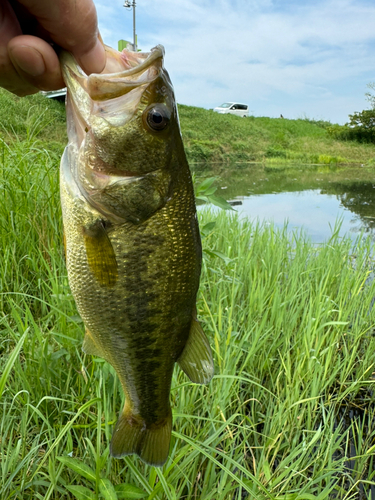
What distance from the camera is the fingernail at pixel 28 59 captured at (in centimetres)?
114

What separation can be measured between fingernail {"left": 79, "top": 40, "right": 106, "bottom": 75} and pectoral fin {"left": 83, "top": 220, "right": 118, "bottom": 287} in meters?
0.57

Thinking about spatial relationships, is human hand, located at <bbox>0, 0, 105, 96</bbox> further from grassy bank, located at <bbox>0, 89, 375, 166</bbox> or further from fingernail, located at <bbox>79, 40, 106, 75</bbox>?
grassy bank, located at <bbox>0, 89, 375, 166</bbox>

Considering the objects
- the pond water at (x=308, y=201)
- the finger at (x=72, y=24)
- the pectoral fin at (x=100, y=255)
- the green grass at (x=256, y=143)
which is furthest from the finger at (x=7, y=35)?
the green grass at (x=256, y=143)

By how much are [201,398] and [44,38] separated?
1.73 m

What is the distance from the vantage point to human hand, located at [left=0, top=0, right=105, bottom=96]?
1.11 metres

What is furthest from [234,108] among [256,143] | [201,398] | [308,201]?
[201,398]

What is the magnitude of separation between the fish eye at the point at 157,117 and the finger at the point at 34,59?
1.09 feet

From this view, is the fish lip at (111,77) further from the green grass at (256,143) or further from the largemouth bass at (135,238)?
the green grass at (256,143)

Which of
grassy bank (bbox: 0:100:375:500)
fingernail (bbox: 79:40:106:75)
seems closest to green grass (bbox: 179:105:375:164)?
grassy bank (bbox: 0:100:375:500)

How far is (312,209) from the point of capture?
34.6 feet

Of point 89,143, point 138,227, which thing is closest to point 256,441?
point 138,227

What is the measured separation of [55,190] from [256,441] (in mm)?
2205

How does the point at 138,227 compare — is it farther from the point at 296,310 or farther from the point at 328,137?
the point at 328,137

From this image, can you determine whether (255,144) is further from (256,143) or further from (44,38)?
(44,38)
